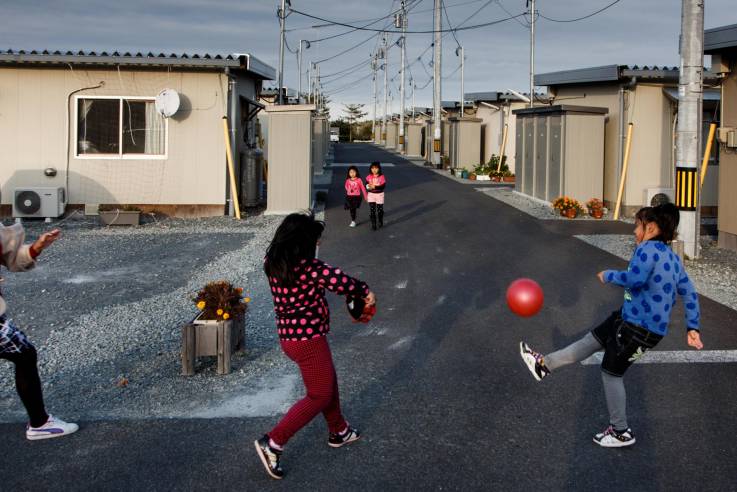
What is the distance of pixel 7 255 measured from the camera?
4.71m

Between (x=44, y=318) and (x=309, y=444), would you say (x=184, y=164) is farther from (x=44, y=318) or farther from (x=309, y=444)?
(x=309, y=444)

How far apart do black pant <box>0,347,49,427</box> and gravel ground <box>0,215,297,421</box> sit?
0.57m

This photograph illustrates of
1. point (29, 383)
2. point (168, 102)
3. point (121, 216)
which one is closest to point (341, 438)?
point (29, 383)

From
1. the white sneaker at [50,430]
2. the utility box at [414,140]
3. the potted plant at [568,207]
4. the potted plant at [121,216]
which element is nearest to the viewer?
the white sneaker at [50,430]

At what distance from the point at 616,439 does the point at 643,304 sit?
0.88 metres

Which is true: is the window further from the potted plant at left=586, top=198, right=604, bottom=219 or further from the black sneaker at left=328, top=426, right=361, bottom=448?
the black sneaker at left=328, top=426, right=361, bottom=448

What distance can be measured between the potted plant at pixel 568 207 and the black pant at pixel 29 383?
14.5m

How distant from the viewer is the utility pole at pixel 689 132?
1216 cm

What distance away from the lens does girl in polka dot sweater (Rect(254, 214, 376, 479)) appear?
4.33m

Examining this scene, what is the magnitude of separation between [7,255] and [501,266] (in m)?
8.16

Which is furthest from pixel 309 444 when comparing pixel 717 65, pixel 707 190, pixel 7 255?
pixel 707 190

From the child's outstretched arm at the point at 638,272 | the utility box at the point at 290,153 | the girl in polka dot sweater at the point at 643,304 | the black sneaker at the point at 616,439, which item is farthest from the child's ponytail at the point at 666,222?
the utility box at the point at 290,153

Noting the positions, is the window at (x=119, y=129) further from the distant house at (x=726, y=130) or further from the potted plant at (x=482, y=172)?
the potted plant at (x=482, y=172)

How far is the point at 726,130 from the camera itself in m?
12.9
